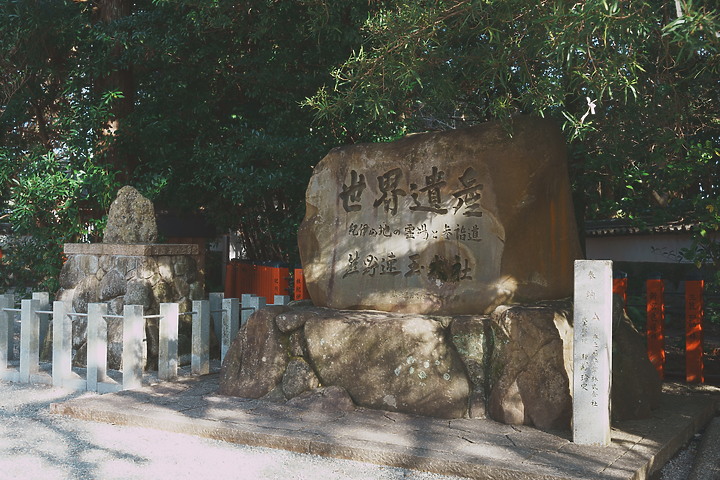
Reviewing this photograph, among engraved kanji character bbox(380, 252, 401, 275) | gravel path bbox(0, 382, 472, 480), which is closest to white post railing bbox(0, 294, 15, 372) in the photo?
gravel path bbox(0, 382, 472, 480)

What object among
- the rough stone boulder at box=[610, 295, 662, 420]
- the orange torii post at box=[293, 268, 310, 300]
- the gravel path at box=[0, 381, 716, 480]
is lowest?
the gravel path at box=[0, 381, 716, 480]

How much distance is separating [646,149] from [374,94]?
3866mm

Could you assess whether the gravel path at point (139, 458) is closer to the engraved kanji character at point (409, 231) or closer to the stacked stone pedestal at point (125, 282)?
the stacked stone pedestal at point (125, 282)

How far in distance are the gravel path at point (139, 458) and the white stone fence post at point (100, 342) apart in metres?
1.18

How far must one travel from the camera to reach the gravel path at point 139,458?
486 centimetres

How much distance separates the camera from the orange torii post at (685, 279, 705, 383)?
8.12 meters

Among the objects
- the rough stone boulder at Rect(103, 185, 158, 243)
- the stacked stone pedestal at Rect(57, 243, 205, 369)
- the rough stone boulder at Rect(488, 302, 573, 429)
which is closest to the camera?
the rough stone boulder at Rect(488, 302, 573, 429)

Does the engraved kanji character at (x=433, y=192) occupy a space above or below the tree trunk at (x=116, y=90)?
below

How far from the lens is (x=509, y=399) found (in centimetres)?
589

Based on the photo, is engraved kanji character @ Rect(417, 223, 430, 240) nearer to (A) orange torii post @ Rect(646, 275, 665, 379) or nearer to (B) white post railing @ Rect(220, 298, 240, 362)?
(B) white post railing @ Rect(220, 298, 240, 362)

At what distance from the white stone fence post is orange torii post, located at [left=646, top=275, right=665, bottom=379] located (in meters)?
4.37

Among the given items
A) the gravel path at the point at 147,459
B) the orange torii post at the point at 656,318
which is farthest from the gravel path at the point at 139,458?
the orange torii post at the point at 656,318

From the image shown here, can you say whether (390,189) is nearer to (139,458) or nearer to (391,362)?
(391,362)

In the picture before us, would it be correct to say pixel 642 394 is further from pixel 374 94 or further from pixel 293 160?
pixel 293 160
